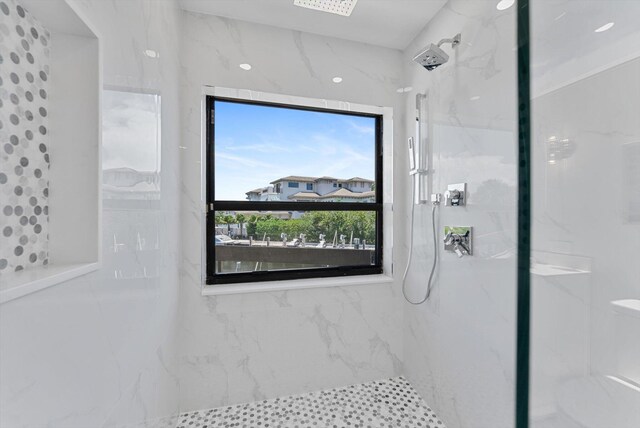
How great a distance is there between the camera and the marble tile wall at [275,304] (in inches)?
65.1

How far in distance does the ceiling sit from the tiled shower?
15mm

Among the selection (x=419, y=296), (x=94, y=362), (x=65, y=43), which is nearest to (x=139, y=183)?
(x=65, y=43)

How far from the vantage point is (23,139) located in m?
0.57

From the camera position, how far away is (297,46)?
1.81 m

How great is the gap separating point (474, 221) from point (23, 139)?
1641mm

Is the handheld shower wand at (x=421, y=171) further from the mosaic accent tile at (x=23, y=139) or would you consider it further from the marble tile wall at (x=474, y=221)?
the mosaic accent tile at (x=23, y=139)

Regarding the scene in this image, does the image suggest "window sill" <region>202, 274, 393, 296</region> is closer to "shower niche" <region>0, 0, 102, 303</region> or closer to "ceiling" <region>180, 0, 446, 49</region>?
"shower niche" <region>0, 0, 102, 303</region>

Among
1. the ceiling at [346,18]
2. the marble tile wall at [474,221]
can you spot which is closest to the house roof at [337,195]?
the marble tile wall at [474,221]

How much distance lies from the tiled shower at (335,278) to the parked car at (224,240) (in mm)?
129

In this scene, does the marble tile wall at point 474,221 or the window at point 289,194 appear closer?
the marble tile wall at point 474,221
